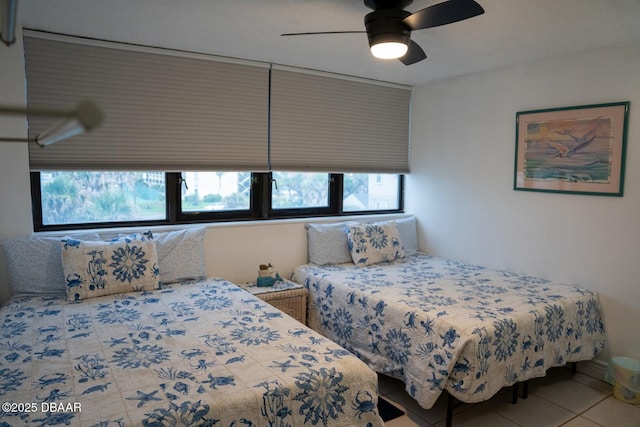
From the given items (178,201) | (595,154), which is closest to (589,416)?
(595,154)

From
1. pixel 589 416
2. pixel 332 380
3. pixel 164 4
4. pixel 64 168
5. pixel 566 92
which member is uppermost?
pixel 164 4

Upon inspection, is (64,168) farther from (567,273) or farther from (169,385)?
(567,273)

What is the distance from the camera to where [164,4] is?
2311 mm

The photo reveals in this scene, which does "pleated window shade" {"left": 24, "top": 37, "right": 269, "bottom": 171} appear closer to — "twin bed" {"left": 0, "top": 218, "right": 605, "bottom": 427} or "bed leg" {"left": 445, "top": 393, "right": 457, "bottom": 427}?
"twin bed" {"left": 0, "top": 218, "right": 605, "bottom": 427}

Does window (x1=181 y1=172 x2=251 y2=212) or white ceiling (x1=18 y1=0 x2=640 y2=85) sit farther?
window (x1=181 y1=172 x2=251 y2=212)

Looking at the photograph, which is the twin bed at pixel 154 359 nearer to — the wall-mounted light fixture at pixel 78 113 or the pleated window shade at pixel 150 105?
the pleated window shade at pixel 150 105

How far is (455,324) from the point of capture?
94.5 inches

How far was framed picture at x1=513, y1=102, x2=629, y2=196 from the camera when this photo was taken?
2.94m

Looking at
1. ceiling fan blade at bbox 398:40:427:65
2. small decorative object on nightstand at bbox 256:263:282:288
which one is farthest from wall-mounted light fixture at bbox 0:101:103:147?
small decorative object on nightstand at bbox 256:263:282:288

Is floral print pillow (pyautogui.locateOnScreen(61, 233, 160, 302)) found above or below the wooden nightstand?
above

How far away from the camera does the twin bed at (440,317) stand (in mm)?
2373

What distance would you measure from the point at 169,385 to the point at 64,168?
1916mm

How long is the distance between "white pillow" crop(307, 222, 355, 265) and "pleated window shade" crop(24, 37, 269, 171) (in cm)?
74

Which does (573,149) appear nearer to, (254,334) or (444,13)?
(444,13)
